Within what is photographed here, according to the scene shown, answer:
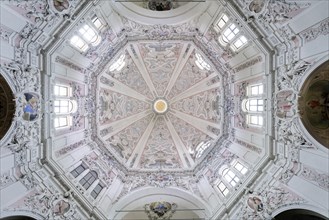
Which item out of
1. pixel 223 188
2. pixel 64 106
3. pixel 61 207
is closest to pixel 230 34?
pixel 223 188

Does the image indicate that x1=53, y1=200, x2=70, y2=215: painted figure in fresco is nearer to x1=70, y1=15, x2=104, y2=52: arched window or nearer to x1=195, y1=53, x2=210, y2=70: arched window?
x1=70, y1=15, x2=104, y2=52: arched window

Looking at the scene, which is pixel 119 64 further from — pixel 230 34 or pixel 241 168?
pixel 241 168

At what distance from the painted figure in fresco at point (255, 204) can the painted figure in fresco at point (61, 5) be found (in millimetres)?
13223

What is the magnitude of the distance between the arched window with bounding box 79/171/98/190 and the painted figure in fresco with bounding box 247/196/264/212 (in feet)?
30.6

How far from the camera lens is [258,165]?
53.8ft

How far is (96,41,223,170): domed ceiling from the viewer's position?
23281 millimetres

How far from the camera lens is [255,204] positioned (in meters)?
15.5

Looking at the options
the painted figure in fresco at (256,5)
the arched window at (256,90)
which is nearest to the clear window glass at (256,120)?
the arched window at (256,90)

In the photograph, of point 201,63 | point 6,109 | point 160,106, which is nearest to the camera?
point 6,109

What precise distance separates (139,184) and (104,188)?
2.44 metres

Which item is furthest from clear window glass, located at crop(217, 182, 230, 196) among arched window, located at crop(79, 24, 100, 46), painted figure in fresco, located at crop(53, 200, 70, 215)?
arched window, located at crop(79, 24, 100, 46)

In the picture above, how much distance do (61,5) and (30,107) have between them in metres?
5.02

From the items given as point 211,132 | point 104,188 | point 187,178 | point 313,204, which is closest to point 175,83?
point 211,132

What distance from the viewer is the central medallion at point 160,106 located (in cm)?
2831
